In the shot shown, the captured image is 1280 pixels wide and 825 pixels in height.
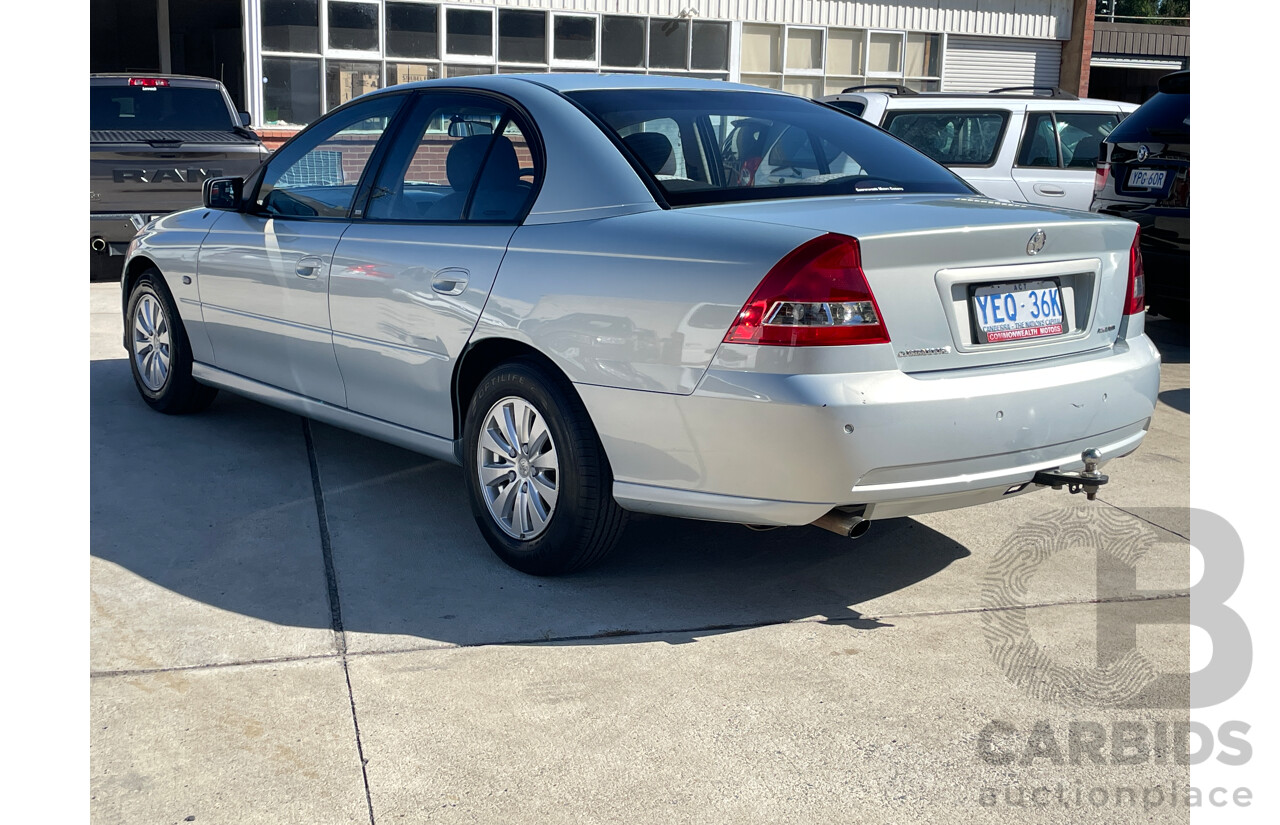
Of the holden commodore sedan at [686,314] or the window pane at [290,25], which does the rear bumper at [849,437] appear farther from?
the window pane at [290,25]

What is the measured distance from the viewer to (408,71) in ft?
57.6

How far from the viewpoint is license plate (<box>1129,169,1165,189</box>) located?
7812mm

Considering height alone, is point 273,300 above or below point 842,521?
above

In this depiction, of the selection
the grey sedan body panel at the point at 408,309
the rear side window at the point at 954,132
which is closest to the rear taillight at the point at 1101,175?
the rear side window at the point at 954,132

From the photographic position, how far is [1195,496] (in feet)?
17.0

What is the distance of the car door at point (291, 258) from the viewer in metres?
4.86

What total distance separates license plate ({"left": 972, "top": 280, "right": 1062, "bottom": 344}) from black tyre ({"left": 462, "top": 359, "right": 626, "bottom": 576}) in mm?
1202

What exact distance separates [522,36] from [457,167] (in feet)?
47.4

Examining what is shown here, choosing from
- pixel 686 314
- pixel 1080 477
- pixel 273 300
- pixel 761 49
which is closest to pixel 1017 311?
pixel 1080 477

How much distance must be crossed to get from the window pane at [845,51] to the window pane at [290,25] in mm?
8379

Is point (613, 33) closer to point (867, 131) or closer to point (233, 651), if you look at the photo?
point (867, 131)

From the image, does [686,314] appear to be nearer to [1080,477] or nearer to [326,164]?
[1080,477]

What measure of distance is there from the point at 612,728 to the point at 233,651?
3.83ft

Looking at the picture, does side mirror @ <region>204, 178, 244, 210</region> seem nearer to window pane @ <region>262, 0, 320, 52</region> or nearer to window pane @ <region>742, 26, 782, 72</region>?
window pane @ <region>262, 0, 320, 52</region>
